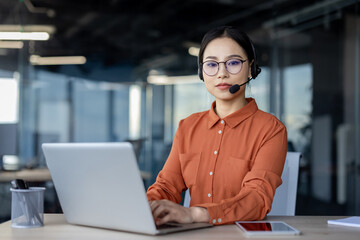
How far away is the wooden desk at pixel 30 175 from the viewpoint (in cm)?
430

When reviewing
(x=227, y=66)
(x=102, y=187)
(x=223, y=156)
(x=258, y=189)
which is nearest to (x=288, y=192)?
(x=223, y=156)

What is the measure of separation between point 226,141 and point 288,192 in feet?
1.44

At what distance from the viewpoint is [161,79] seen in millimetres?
5629

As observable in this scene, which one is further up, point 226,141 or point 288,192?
point 226,141

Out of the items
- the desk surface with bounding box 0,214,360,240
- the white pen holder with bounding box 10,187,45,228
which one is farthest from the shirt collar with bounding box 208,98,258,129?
the white pen holder with bounding box 10,187,45,228

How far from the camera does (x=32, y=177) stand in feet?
14.5

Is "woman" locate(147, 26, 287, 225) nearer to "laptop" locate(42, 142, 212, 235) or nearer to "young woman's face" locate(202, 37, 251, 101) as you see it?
"young woman's face" locate(202, 37, 251, 101)

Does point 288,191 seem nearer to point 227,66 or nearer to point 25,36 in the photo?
point 227,66

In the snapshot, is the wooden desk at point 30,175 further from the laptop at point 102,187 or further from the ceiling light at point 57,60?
the laptop at point 102,187

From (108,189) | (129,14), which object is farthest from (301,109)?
(108,189)

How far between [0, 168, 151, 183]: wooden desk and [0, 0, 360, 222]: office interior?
0.06m

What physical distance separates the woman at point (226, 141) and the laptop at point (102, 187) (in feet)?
1.06

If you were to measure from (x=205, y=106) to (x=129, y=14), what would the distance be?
56.3 inches

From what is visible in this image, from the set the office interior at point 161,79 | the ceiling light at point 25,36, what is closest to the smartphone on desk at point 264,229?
the office interior at point 161,79
